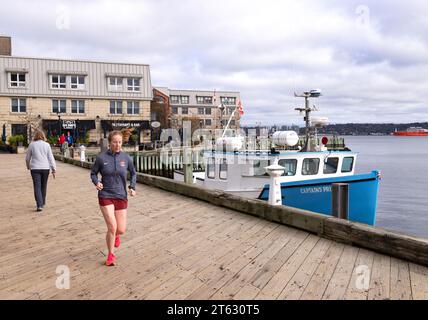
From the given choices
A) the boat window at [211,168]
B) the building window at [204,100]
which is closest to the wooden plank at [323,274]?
the boat window at [211,168]

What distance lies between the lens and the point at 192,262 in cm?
575

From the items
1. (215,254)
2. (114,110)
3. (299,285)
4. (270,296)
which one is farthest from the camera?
(114,110)

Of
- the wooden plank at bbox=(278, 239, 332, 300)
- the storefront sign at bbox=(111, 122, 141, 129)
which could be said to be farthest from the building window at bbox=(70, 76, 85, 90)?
the wooden plank at bbox=(278, 239, 332, 300)

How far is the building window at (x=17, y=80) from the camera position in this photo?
4869cm

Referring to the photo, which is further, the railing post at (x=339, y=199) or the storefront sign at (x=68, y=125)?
the storefront sign at (x=68, y=125)

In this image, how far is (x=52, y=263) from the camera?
5.77 meters

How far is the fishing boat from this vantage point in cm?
1280

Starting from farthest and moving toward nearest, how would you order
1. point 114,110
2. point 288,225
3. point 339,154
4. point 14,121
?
point 114,110
point 14,121
point 339,154
point 288,225

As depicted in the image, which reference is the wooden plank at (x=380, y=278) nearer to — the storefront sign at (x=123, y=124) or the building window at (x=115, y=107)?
the storefront sign at (x=123, y=124)

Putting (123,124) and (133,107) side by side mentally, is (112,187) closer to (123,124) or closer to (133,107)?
(123,124)

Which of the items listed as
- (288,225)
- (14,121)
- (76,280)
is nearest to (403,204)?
(288,225)

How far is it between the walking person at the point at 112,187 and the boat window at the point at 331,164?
11244 mm

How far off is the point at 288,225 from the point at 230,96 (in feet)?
292

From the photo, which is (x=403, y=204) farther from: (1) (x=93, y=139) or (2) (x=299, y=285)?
(1) (x=93, y=139)
